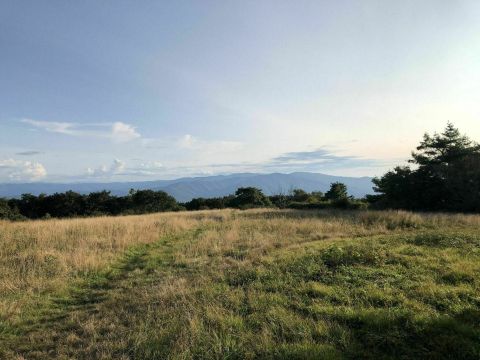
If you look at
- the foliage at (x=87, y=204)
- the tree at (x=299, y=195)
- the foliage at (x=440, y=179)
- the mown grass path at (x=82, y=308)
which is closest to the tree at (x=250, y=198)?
the tree at (x=299, y=195)

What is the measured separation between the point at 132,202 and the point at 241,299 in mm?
45814

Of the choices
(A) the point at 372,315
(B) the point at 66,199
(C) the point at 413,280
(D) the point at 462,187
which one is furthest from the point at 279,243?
(B) the point at 66,199

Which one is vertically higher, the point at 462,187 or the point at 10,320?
the point at 462,187

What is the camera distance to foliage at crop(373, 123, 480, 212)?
2677cm

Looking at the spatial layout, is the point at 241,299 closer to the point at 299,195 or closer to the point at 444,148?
the point at 444,148

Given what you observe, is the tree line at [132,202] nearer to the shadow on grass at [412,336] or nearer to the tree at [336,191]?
the tree at [336,191]

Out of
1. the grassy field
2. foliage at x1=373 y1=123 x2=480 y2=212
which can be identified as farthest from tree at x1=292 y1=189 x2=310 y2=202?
the grassy field

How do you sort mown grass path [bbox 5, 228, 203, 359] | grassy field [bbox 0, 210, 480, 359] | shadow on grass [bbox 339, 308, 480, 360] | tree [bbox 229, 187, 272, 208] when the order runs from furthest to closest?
1. tree [bbox 229, 187, 272, 208]
2. mown grass path [bbox 5, 228, 203, 359]
3. grassy field [bbox 0, 210, 480, 359]
4. shadow on grass [bbox 339, 308, 480, 360]

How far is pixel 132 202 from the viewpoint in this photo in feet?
162

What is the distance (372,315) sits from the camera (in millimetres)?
5297

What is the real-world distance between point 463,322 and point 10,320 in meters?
7.47

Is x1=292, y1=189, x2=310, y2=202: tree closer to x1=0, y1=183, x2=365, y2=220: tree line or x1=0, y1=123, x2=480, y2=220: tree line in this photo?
x1=0, y1=183, x2=365, y2=220: tree line

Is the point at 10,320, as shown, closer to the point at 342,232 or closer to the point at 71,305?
the point at 71,305

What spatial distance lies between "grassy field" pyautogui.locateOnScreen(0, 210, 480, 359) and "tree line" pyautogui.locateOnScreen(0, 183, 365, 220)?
85.1 ft
